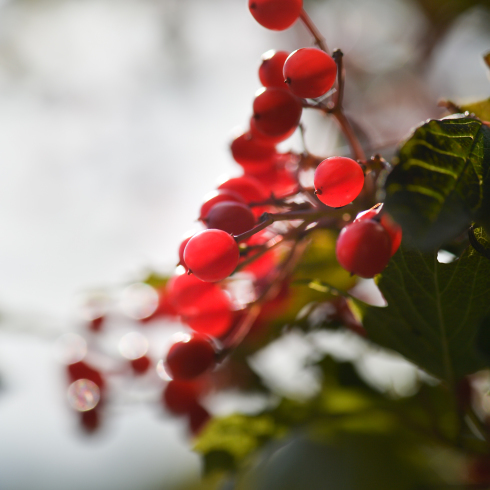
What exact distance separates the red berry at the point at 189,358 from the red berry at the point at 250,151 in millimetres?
163

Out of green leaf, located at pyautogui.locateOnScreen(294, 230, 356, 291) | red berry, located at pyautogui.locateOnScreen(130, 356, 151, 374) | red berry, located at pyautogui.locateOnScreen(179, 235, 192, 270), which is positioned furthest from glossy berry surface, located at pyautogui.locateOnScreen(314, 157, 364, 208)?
red berry, located at pyautogui.locateOnScreen(130, 356, 151, 374)

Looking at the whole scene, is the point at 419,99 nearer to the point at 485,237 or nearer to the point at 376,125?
the point at 376,125

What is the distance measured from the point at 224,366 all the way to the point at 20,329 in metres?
0.34

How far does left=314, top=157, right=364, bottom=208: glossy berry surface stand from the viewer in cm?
28

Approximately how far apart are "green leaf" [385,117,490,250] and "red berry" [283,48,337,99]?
0.34 ft

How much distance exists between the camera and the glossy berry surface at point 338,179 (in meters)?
0.28

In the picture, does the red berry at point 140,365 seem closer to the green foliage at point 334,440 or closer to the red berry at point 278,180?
the green foliage at point 334,440

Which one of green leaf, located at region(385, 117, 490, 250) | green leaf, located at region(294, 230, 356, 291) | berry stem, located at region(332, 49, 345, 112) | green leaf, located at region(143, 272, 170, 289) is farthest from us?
green leaf, located at region(143, 272, 170, 289)

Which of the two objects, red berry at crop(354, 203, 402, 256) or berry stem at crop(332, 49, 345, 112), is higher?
berry stem at crop(332, 49, 345, 112)

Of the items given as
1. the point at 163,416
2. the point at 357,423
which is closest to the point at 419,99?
the point at 357,423

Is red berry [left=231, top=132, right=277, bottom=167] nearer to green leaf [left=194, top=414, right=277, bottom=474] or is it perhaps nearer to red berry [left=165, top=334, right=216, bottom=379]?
red berry [left=165, top=334, right=216, bottom=379]

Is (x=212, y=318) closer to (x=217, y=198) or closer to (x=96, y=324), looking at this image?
(x=217, y=198)

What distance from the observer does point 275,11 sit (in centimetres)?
35

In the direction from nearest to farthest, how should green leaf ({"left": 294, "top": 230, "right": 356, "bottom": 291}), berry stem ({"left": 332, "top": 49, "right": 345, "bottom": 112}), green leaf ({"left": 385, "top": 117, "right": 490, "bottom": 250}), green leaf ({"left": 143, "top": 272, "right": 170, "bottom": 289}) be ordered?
1. green leaf ({"left": 385, "top": 117, "right": 490, "bottom": 250})
2. berry stem ({"left": 332, "top": 49, "right": 345, "bottom": 112})
3. green leaf ({"left": 294, "top": 230, "right": 356, "bottom": 291})
4. green leaf ({"left": 143, "top": 272, "right": 170, "bottom": 289})
